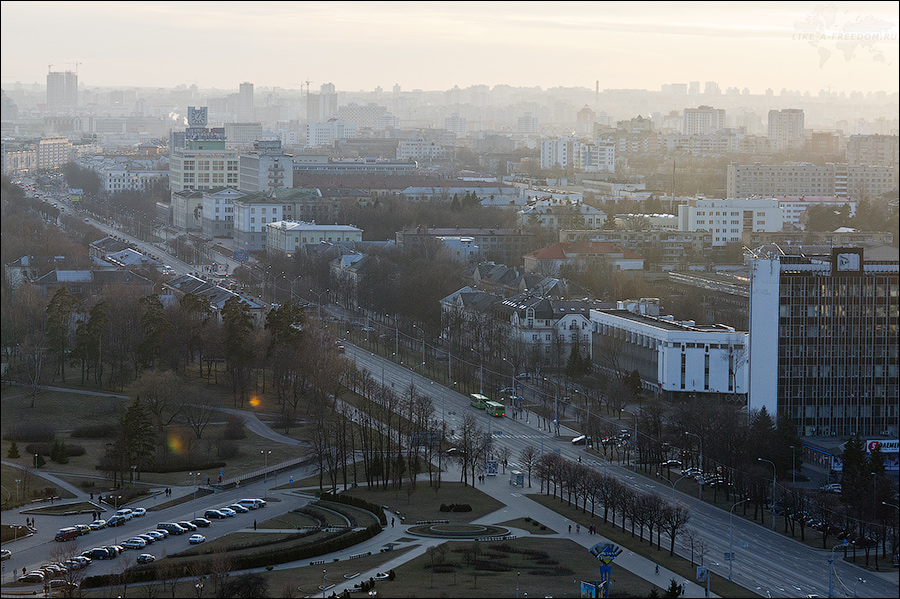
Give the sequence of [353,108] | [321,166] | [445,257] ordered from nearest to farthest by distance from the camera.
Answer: [445,257] → [321,166] → [353,108]

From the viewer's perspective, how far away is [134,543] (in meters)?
15.5

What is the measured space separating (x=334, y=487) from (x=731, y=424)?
17.9ft

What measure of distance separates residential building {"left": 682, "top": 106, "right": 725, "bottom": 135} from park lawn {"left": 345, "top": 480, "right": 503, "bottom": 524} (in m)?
67.5

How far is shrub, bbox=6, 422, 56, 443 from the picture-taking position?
56.8ft

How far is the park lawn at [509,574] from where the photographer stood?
13.8 metres

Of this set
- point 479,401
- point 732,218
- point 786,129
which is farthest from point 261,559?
point 786,129

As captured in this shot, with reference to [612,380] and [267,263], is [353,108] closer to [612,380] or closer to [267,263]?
[267,263]

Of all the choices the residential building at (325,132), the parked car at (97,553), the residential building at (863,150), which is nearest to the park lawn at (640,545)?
the parked car at (97,553)

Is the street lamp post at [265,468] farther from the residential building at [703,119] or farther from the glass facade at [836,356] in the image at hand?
the residential building at [703,119]

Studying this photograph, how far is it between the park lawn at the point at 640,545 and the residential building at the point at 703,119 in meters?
68.1

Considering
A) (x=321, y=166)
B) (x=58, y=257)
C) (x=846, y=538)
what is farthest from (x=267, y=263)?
(x=321, y=166)

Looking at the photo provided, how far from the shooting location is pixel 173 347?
2353cm

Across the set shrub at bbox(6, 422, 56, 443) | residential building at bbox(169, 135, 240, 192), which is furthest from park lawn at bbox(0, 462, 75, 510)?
residential building at bbox(169, 135, 240, 192)

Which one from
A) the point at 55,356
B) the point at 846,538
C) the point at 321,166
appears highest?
the point at 321,166
